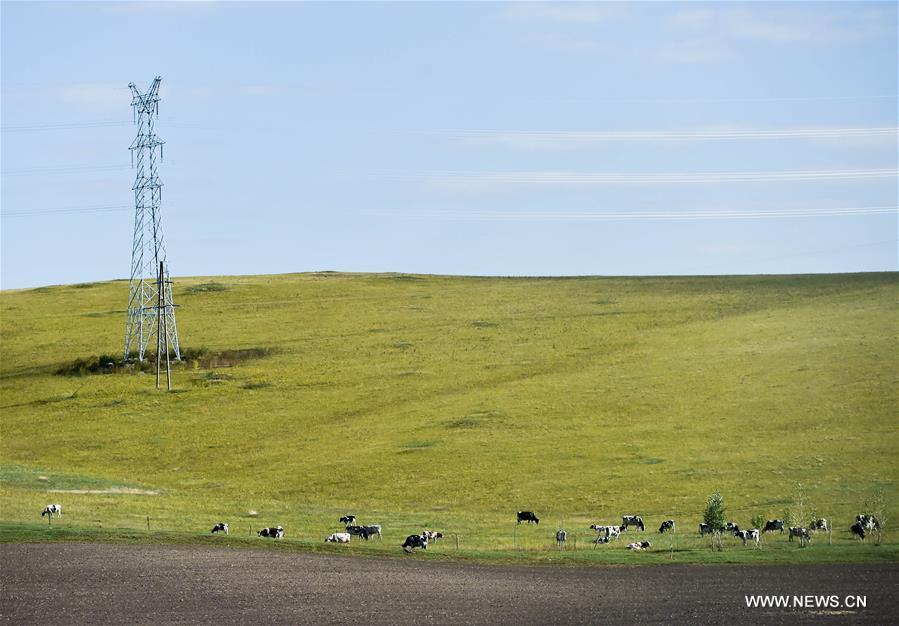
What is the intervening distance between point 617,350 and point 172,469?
40.4 metres

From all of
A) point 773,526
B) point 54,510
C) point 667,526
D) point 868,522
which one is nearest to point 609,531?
point 667,526

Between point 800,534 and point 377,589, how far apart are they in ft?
62.5

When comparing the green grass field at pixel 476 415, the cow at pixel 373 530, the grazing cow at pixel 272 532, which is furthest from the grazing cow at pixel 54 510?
the cow at pixel 373 530


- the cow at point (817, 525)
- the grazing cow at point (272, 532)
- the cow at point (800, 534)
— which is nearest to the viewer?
the cow at point (800, 534)

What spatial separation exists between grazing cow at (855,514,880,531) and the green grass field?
605 mm

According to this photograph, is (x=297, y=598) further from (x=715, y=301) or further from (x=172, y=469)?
(x=715, y=301)

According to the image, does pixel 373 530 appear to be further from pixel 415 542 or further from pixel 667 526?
pixel 667 526

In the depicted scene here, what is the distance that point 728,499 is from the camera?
58.1 metres

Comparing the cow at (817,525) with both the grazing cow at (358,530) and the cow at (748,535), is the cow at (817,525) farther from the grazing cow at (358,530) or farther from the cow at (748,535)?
the grazing cow at (358,530)

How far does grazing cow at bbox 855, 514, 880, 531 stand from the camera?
162 feet

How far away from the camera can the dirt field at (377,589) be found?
33.1m

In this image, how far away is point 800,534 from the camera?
48094 mm

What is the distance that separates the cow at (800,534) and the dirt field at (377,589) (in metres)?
6.61

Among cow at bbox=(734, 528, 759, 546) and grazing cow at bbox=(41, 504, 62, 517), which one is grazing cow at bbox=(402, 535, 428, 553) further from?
grazing cow at bbox=(41, 504, 62, 517)
